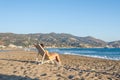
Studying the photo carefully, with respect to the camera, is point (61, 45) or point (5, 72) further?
point (61, 45)

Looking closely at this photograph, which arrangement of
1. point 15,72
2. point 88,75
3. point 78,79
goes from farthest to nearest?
1. point 15,72
2. point 88,75
3. point 78,79

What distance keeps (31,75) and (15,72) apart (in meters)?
1.22

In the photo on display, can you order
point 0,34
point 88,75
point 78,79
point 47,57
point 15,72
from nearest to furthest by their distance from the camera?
1. point 78,79
2. point 88,75
3. point 15,72
4. point 47,57
5. point 0,34

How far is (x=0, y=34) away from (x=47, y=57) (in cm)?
16318

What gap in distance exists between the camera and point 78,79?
11.0 metres

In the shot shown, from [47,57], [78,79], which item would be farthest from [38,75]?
[47,57]

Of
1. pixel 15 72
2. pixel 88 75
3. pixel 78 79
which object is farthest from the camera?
pixel 15 72

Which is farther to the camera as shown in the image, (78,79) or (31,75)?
(31,75)

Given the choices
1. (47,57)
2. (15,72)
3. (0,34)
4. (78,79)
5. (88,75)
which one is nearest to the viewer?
(78,79)

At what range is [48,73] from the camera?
1262 centimetres

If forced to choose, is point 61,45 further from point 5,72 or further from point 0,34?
point 5,72

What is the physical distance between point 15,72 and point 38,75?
1364 millimetres

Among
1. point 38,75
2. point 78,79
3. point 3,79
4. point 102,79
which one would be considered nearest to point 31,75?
point 38,75

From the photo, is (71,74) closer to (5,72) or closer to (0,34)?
(5,72)
